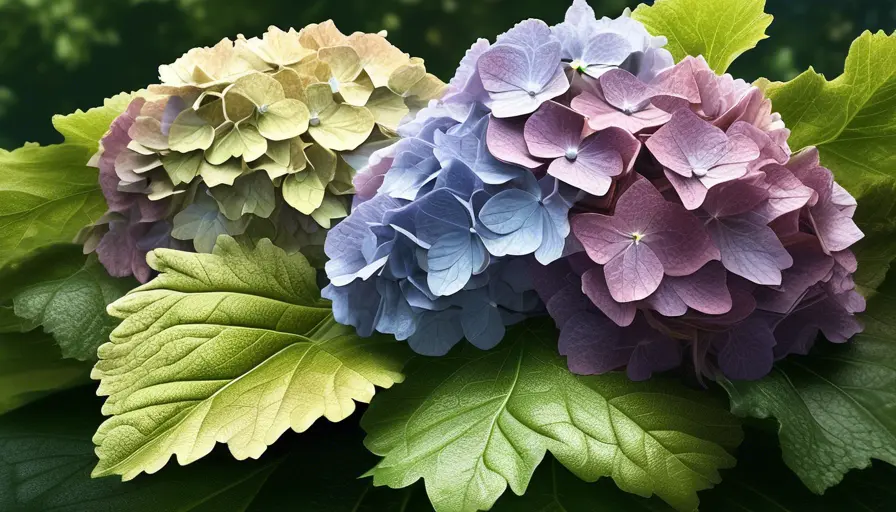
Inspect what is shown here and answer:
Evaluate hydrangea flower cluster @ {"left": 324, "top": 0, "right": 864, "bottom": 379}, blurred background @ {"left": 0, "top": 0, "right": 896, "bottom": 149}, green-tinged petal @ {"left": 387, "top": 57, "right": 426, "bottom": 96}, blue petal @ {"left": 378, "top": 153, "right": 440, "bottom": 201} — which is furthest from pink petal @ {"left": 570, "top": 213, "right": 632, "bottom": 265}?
blurred background @ {"left": 0, "top": 0, "right": 896, "bottom": 149}

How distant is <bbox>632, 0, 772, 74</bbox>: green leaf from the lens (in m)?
0.69

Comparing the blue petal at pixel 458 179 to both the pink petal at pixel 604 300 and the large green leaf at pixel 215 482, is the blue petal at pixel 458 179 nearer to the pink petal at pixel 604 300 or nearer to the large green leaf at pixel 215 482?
the pink petal at pixel 604 300

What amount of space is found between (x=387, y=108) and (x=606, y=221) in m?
0.32

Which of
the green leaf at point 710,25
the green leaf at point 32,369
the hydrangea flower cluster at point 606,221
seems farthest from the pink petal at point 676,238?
the green leaf at point 32,369

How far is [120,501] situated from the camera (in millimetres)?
669

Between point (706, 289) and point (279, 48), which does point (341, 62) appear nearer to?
point (279, 48)

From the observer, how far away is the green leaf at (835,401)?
532mm

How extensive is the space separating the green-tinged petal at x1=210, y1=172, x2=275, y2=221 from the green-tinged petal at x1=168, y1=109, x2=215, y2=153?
0.15 feet

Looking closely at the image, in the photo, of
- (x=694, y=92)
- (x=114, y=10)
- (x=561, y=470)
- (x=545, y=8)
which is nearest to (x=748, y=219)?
(x=694, y=92)

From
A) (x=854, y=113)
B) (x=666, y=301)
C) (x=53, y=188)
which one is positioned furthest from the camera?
(x=53, y=188)

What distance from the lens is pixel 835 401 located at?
58cm

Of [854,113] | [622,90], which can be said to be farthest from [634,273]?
[854,113]

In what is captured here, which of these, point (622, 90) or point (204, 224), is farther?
point (204, 224)

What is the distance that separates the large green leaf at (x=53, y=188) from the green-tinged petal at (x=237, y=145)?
0.59 feet
